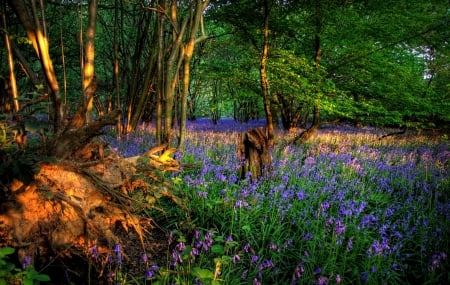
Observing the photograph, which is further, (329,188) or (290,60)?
(290,60)

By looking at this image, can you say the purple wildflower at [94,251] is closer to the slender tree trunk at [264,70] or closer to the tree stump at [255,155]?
the tree stump at [255,155]

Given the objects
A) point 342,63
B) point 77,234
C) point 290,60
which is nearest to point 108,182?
point 77,234

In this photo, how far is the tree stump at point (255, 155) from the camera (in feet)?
16.7

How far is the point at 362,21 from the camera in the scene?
9.36m

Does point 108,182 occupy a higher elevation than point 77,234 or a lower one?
higher

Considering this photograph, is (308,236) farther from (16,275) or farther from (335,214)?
(16,275)

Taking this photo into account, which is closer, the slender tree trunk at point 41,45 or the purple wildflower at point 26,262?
the purple wildflower at point 26,262

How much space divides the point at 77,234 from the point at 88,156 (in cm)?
72

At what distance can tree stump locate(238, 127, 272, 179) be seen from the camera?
5102mm

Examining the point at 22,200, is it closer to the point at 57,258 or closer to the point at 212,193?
the point at 57,258

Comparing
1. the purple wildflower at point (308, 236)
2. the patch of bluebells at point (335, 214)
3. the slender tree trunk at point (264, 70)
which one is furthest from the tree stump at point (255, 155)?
the slender tree trunk at point (264, 70)

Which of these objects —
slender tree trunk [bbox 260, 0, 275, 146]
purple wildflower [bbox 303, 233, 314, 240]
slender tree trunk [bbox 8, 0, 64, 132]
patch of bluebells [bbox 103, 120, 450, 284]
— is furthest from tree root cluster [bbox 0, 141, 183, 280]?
slender tree trunk [bbox 260, 0, 275, 146]

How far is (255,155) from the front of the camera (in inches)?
203

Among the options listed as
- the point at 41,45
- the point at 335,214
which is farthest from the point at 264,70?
the point at 41,45
